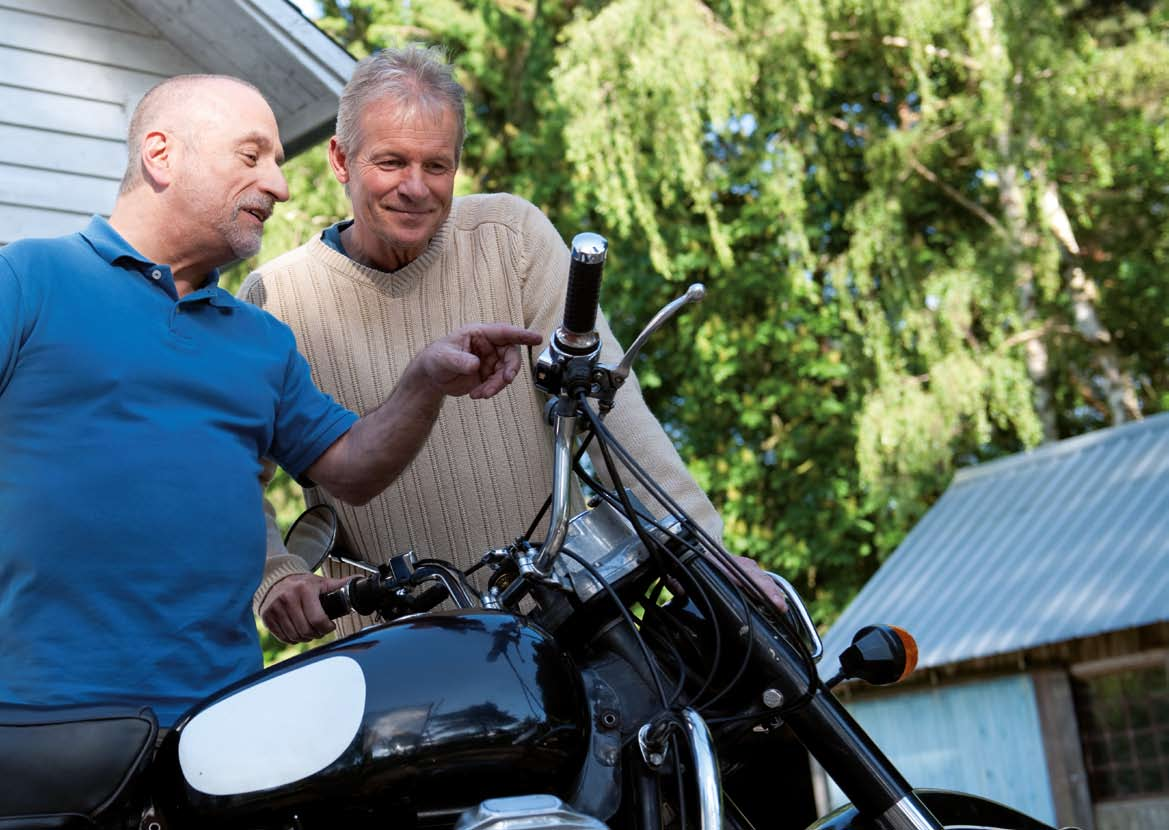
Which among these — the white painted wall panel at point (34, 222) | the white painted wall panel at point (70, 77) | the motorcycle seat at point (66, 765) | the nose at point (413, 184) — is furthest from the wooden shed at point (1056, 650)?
the motorcycle seat at point (66, 765)

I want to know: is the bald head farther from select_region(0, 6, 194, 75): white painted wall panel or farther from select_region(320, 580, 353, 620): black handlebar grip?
select_region(0, 6, 194, 75): white painted wall panel

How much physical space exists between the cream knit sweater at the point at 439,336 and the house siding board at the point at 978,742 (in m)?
9.63

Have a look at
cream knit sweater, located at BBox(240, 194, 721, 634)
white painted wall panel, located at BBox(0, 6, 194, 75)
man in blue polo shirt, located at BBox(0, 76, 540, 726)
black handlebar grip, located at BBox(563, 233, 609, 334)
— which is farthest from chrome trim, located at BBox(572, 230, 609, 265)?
white painted wall panel, located at BBox(0, 6, 194, 75)

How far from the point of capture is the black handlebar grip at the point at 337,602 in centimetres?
216

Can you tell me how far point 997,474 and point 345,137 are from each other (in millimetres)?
12762

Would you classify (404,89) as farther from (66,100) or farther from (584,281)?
(66,100)

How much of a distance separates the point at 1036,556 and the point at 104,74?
9.31 metres

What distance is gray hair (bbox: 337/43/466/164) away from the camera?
9.14 feet

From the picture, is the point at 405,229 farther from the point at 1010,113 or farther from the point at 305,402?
the point at 1010,113

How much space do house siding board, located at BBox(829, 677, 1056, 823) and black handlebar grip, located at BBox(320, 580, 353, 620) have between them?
33.9 ft

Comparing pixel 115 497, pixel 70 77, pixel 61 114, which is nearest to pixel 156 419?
pixel 115 497

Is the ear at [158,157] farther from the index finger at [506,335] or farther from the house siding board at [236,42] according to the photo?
the house siding board at [236,42]

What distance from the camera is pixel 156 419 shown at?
213 centimetres

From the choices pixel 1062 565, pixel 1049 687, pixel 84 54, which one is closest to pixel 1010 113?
pixel 1062 565
